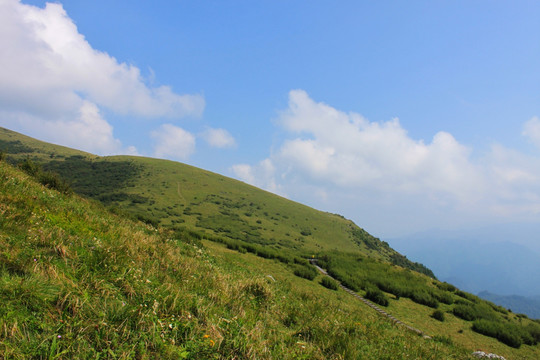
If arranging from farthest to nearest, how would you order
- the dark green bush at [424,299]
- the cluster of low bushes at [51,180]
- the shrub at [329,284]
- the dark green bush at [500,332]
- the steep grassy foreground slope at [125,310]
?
1. the dark green bush at [424,299]
2. the shrub at [329,284]
3. the dark green bush at [500,332]
4. the cluster of low bushes at [51,180]
5. the steep grassy foreground slope at [125,310]

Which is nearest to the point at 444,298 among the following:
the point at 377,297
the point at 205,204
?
the point at 377,297

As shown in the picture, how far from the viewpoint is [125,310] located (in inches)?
167

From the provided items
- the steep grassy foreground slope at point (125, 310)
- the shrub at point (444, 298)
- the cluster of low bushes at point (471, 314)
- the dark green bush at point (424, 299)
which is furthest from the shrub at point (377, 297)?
the steep grassy foreground slope at point (125, 310)

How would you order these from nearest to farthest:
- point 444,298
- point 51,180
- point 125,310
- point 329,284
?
point 125,310 → point 51,180 → point 329,284 → point 444,298

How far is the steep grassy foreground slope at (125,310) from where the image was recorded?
360cm

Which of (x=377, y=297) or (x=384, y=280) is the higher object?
(x=384, y=280)

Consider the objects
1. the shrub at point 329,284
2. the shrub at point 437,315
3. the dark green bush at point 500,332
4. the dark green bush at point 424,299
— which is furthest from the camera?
the dark green bush at point 424,299

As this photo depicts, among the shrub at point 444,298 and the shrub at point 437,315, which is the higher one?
the shrub at point 444,298

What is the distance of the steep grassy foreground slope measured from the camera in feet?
11.8

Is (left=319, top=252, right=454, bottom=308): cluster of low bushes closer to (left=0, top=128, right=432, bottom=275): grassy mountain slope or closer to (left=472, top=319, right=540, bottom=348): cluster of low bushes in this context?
(left=472, top=319, right=540, bottom=348): cluster of low bushes

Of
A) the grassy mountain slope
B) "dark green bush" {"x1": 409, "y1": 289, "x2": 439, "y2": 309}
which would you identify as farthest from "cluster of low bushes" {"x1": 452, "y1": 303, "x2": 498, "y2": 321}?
the grassy mountain slope

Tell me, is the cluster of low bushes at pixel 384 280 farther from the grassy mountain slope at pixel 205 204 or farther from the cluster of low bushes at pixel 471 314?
the grassy mountain slope at pixel 205 204

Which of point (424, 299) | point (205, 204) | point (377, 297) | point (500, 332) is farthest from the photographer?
point (205, 204)

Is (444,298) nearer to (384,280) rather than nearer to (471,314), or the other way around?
(471,314)
